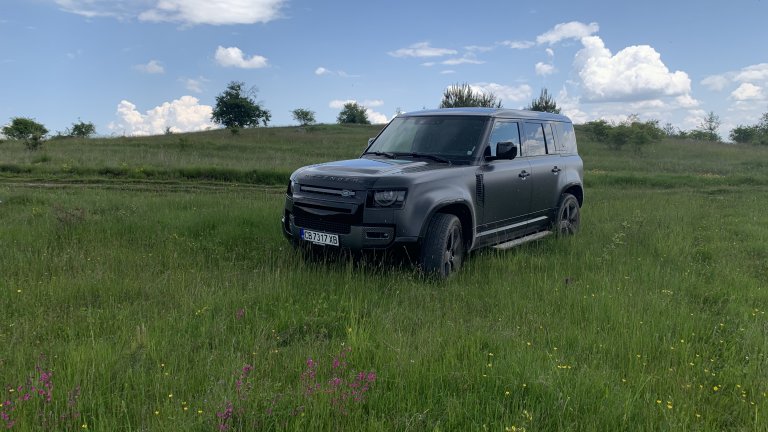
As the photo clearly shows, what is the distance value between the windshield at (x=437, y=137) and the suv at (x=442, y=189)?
1 centimetres

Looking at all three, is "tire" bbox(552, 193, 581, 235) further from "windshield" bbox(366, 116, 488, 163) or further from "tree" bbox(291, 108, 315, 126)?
"tree" bbox(291, 108, 315, 126)

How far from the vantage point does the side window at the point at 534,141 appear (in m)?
7.34

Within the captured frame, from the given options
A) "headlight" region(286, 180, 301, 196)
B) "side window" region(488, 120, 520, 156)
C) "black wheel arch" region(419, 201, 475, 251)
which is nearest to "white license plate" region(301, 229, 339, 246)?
"headlight" region(286, 180, 301, 196)

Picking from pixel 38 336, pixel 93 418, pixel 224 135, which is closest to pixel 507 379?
pixel 93 418

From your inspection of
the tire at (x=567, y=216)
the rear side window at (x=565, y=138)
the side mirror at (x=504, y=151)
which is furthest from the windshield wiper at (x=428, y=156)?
the rear side window at (x=565, y=138)

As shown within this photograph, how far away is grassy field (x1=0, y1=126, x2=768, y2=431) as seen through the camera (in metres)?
2.90

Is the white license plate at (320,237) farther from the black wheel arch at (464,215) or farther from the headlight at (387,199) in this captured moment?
the black wheel arch at (464,215)

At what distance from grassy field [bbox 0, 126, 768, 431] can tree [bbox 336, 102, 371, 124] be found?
82.4 meters

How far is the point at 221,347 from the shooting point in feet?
12.3

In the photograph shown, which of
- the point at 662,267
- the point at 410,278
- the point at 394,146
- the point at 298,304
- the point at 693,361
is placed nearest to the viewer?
the point at 693,361

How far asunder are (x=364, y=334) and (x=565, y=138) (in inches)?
233

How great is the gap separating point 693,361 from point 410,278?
8.49ft

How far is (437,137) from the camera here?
262 inches

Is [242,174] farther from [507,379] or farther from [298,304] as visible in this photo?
[507,379]
